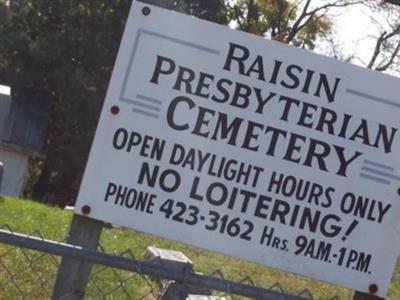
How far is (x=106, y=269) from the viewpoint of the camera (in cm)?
591

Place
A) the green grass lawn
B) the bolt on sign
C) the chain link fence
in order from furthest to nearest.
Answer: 1. the green grass lawn
2. the chain link fence
3. the bolt on sign

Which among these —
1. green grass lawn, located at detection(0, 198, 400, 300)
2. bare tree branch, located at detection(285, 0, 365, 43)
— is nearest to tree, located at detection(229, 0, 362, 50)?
bare tree branch, located at detection(285, 0, 365, 43)

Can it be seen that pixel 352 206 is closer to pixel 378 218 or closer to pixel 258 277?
pixel 378 218

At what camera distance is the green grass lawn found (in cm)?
519

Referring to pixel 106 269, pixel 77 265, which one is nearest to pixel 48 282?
pixel 106 269

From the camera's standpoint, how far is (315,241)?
10.9 ft

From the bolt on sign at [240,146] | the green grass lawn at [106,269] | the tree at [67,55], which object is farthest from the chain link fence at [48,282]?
the tree at [67,55]

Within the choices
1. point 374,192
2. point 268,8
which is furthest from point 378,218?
point 268,8

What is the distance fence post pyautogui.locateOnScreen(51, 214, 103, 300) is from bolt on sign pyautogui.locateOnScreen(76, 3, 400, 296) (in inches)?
3.6

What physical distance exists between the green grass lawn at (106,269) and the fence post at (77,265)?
1.58 feet

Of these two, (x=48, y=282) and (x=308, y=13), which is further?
(x=308, y=13)

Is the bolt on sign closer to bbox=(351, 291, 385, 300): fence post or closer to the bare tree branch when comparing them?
bbox=(351, 291, 385, 300): fence post

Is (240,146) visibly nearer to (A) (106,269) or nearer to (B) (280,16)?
Answer: (A) (106,269)

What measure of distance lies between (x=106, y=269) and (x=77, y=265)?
2.53m
